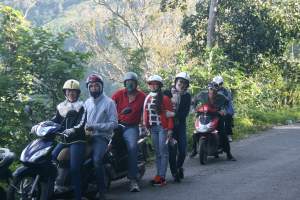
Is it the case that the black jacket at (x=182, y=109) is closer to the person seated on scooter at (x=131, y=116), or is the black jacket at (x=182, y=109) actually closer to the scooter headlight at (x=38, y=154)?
the person seated on scooter at (x=131, y=116)

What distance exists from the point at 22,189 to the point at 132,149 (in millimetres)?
2187

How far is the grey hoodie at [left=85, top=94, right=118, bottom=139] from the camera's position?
27.0 feet

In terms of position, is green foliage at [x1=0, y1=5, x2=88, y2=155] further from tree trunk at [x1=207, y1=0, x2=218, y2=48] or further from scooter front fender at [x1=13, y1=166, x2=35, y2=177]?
tree trunk at [x1=207, y1=0, x2=218, y2=48]

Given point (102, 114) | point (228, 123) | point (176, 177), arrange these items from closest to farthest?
point (102, 114) < point (176, 177) < point (228, 123)

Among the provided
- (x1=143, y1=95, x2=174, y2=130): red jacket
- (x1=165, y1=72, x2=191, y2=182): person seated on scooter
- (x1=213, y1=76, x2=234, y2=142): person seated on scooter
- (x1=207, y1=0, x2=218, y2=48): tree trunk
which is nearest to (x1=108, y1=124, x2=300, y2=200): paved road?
(x1=165, y1=72, x2=191, y2=182): person seated on scooter

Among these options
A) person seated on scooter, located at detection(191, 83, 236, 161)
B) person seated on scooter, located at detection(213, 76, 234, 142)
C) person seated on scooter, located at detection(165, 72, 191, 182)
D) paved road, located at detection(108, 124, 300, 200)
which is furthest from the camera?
person seated on scooter, located at detection(213, 76, 234, 142)

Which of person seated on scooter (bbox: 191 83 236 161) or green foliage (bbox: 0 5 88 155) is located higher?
green foliage (bbox: 0 5 88 155)

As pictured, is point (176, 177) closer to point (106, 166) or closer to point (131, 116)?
point (131, 116)

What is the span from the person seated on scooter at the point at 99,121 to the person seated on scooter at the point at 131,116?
21.2 inches

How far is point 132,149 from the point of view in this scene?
895 centimetres

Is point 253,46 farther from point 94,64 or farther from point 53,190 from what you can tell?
point 94,64

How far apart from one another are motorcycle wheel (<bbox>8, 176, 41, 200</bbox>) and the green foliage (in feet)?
10.6

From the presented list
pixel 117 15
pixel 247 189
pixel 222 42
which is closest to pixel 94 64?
A: pixel 117 15

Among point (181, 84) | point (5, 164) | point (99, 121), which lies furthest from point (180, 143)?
point (5, 164)
